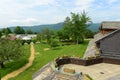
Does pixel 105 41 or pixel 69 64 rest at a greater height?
pixel 105 41

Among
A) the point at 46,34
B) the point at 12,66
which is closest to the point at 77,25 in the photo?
the point at 46,34

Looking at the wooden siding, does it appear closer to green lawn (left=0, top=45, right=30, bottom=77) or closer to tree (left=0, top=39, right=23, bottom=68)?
green lawn (left=0, top=45, right=30, bottom=77)

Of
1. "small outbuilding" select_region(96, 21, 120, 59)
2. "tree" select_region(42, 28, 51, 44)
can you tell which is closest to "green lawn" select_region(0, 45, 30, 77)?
"small outbuilding" select_region(96, 21, 120, 59)

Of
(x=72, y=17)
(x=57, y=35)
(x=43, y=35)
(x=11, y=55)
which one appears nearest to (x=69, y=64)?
(x=11, y=55)

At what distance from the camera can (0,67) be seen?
45.1 m

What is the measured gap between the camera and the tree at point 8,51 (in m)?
43.5

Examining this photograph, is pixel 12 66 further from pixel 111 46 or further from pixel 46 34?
pixel 46 34

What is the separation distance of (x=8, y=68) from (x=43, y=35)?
41571 millimetres

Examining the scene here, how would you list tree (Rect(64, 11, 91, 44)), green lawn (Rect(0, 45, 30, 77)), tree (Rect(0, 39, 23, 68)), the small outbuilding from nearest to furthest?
the small outbuilding
green lawn (Rect(0, 45, 30, 77))
tree (Rect(0, 39, 23, 68))
tree (Rect(64, 11, 91, 44))

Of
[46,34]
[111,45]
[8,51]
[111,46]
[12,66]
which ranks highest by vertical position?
[111,45]

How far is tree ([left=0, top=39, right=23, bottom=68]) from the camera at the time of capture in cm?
4353

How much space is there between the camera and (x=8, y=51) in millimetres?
43844

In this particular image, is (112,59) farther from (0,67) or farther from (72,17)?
(72,17)

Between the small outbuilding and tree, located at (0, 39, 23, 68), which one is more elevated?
the small outbuilding
